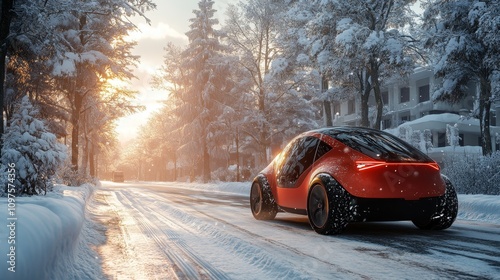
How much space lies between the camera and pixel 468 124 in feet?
121

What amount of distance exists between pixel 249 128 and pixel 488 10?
2049 centimetres

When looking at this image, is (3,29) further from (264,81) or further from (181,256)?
(264,81)

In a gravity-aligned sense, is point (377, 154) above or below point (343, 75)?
below

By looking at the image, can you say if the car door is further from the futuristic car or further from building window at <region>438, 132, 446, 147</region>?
building window at <region>438, 132, 446, 147</region>

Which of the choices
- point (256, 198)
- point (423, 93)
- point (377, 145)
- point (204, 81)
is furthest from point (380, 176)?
point (423, 93)

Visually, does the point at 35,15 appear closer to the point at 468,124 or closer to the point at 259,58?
the point at 259,58

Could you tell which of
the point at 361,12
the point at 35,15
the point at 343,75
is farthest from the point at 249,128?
the point at 35,15

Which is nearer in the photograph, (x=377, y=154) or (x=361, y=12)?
(x=377, y=154)

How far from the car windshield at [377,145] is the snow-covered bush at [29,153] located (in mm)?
5650

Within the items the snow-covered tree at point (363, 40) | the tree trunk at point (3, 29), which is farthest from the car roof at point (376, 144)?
the snow-covered tree at point (363, 40)

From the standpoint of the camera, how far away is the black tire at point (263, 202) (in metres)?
7.43

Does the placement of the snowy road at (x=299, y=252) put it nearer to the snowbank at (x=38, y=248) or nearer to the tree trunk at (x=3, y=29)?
the snowbank at (x=38, y=248)

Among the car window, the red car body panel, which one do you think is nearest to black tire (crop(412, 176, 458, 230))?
the red car body panel

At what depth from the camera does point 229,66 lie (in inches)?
1337
